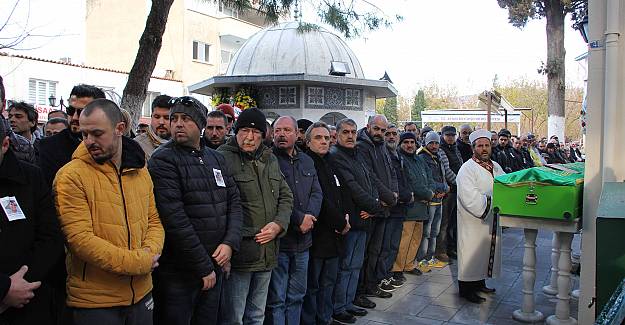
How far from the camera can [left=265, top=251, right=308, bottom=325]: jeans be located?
162 inches

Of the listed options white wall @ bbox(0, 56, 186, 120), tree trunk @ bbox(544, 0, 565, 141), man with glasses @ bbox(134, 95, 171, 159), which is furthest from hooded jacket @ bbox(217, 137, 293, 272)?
white wall @ bbox(0, 56, 186, 120)

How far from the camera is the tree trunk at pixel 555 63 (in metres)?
16.3

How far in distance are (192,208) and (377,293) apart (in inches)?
127

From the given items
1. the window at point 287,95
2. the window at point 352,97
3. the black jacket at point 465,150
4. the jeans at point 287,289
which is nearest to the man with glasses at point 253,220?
the jeans at point 287,289

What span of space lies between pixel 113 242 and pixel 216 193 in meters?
0.83

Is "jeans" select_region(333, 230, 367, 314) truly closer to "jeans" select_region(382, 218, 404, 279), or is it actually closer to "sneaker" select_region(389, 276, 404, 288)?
"jeans" select_region(382, 218, 404, 279)

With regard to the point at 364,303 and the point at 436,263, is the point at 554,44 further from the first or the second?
the point at 364,303

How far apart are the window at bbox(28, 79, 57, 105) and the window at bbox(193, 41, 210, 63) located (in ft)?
28.2

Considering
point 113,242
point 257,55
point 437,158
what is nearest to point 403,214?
point 437,158

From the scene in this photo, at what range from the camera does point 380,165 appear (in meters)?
5.78

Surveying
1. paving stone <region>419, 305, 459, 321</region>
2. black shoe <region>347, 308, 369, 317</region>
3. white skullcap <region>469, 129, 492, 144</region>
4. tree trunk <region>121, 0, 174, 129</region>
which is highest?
tree trunk <region>121, 0, 174, 129</region>

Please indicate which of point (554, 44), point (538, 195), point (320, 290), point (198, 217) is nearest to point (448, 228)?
point (538, 195)

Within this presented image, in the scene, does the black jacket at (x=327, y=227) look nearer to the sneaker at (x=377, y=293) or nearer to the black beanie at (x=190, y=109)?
the sneaker at (x=377, y=293)

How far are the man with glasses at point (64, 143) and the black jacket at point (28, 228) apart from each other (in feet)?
1.73
